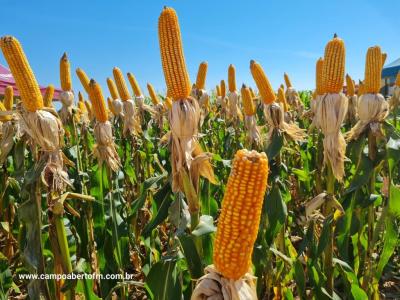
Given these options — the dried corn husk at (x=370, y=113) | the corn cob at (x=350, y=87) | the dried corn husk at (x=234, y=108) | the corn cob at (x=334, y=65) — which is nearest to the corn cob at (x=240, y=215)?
the corn cob at (x=334, y=65)

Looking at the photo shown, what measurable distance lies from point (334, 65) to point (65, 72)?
153 inches

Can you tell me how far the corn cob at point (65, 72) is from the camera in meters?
5.22

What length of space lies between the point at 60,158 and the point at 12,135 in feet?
5.93

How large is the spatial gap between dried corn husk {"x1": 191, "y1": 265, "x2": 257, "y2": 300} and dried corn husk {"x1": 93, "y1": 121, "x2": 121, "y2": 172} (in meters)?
2.62

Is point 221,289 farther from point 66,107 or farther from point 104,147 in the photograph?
point 66,107

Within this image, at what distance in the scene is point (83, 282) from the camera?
3.22m

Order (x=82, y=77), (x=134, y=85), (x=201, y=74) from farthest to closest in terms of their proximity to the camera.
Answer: (x=134, y=85), (x=201, y=74), (x=82, y=77)

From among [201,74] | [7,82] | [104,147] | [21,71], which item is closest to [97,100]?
[104,147]

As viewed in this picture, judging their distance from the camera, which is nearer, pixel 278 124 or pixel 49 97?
pixel 278 124

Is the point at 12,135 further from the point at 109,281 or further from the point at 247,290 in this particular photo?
the point at 247,290

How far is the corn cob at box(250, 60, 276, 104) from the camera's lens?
4.23 metres

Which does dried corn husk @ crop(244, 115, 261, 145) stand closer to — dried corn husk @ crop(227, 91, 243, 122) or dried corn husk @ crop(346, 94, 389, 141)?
dried corn husk @ crop(346, 94, 389, 141)

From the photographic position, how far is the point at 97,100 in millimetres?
4062

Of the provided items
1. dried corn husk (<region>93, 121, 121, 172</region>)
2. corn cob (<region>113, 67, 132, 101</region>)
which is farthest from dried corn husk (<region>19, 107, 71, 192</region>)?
corn cob (<region>113, 67, 132, 101</region>)
